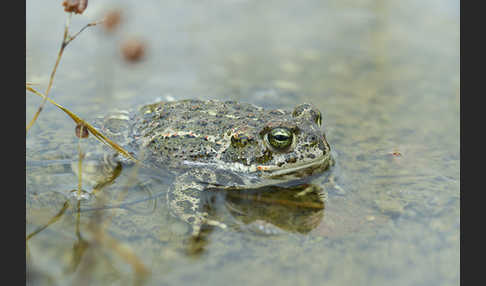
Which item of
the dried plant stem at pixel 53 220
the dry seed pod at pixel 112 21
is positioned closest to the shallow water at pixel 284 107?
the dried plant stem at pixel 53 220

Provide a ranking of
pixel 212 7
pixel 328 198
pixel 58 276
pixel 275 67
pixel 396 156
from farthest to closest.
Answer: pixel 212 7 → pixel 275 67 → pixel 396 156 → pixel 328 198 → pixel 58 276

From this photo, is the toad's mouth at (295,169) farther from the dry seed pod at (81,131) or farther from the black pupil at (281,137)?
the dry seed pod at (81,131)

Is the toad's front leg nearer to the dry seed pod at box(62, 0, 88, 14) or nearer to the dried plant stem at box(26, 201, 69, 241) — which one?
the dried plant stem at box(26, 201, 69, 241)

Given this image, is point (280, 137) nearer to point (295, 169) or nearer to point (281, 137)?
point (281, 137)

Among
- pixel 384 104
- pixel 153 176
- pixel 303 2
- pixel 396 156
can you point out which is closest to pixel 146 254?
pixel 153 176

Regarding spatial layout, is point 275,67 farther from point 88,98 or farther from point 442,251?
point 442,251

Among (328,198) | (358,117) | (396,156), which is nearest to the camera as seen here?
(328,198)
